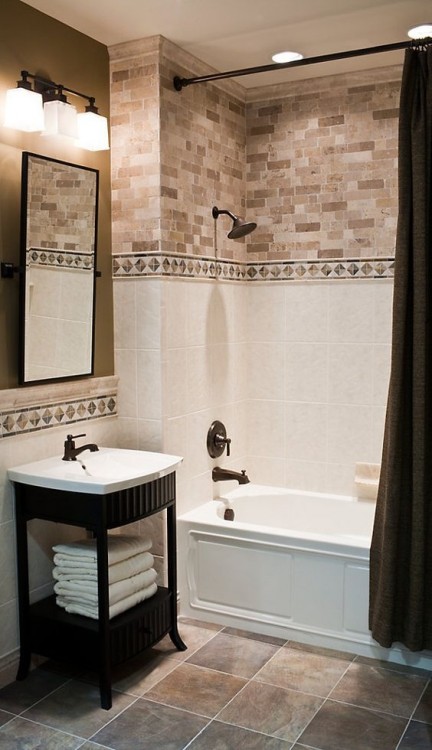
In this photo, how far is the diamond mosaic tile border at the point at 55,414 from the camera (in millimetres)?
2811

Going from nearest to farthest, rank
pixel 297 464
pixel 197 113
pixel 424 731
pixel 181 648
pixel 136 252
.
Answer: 1. pixel 424 731
2. pixel 181 648
3. pixel 136 252
4. pixel 197 113
5. pixel 297 464

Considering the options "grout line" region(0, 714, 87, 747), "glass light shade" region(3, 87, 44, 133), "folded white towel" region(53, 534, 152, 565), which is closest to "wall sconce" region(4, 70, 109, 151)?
"glass light shade" region(3, 87, 44, 133)

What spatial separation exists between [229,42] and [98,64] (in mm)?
587

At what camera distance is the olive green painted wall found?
9.05 ft

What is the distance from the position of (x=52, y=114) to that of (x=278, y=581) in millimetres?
2150

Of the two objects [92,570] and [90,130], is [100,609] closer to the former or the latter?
[92,570]

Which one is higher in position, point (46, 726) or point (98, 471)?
point (98, 471)

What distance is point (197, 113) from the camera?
11.6 ft

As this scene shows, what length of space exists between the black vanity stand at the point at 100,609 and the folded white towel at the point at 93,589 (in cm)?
7

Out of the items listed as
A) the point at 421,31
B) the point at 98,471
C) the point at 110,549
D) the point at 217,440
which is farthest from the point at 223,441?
the point at 421,31

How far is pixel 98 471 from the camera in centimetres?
295

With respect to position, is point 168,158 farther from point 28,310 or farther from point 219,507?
point 219,507

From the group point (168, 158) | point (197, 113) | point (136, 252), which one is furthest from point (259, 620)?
point (197, 113)

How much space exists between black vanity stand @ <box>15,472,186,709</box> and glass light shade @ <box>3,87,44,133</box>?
1.33 metres
